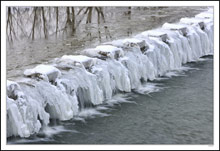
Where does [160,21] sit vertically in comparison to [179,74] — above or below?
above

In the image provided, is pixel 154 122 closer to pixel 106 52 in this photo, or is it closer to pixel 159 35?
pixel 106 52

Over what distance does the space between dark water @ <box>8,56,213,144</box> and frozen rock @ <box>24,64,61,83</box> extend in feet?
2.10

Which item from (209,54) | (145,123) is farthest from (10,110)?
(209,54)

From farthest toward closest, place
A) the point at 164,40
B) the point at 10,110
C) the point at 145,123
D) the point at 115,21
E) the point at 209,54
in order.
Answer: the point at 115,21 → the point at 209,54 → the point at 164,40 → the point at 145,123 → the point at 10,110

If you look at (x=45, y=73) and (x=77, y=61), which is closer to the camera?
(x=45, y=73)

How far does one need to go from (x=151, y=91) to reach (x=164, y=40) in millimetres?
1817

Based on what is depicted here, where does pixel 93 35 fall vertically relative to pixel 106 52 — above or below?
above

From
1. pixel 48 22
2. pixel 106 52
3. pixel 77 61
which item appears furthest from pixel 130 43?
pixel 48 22

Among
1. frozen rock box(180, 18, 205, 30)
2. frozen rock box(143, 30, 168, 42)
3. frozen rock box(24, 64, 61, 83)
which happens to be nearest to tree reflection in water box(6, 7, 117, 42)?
frozen rock box(143, 30, 168, 42)

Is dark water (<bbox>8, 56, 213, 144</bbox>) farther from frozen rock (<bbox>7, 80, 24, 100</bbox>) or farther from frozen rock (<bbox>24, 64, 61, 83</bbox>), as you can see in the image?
frozen rock (<bbox>24, 64, 61, 83</bbox>)

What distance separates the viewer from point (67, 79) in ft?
18.0

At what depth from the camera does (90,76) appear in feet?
18.9

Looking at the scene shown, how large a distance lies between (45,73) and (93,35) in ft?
13.0

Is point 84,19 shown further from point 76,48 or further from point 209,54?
point 209,54
